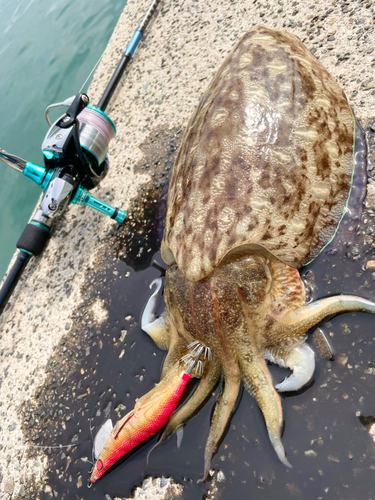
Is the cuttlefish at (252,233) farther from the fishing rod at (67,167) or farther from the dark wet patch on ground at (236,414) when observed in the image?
the fishing rod at (67,167)

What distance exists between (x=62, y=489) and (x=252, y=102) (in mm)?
2986

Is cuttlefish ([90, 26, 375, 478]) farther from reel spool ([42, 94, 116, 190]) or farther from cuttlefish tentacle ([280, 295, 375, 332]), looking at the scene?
reel spool ([42, 94, 116, 190])

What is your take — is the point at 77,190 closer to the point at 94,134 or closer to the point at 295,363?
the point at 94,134

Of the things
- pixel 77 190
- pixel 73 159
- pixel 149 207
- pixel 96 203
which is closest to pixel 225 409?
pixel 149 207

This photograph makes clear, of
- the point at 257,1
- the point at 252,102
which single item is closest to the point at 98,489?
the point at 252,102

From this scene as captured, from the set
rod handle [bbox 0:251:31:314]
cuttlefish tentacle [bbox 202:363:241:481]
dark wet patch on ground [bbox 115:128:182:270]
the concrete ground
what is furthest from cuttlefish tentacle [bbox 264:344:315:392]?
rod handle [bbox 0:251:31:314]

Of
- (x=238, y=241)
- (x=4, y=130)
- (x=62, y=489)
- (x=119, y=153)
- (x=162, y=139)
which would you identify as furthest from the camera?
(x=4, y=130)

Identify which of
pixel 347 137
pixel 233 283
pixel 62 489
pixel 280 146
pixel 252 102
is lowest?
pixel 62 489

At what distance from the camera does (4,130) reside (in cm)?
700

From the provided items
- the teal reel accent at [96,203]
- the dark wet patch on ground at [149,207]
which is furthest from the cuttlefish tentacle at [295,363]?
the teal reel accent at [96,203]

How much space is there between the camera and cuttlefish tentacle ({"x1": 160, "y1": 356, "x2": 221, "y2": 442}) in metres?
2.25

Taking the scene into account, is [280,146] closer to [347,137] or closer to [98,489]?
[347,137]

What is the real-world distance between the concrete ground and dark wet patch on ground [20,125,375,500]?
0.19 meters

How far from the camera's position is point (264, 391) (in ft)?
6.86
